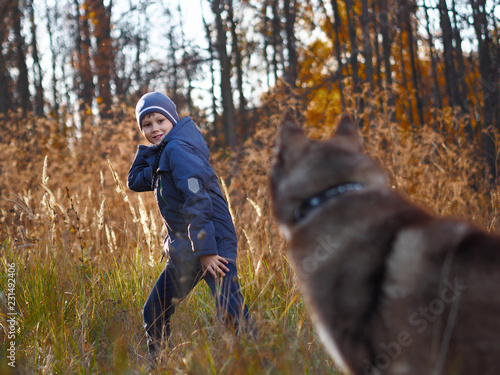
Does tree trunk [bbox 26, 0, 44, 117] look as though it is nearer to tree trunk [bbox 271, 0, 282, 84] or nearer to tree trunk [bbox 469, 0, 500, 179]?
tree trunk [bbox 271, 0, 282, 84]

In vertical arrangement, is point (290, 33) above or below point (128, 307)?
above

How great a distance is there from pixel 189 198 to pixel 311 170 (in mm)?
1245

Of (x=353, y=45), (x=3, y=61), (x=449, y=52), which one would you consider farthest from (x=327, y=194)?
(x=3, y=61)

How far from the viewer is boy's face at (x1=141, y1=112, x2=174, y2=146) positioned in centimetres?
307

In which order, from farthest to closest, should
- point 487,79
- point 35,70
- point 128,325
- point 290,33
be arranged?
point 35,70 → point 290,33 → point 487,79 → point 128,325

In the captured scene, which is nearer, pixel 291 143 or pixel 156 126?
pixel 291 143

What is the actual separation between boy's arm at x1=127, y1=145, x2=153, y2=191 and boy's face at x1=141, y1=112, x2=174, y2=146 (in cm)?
10

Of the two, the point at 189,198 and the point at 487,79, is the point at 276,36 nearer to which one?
the point at 487,79

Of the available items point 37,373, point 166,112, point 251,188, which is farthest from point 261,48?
point 37,373

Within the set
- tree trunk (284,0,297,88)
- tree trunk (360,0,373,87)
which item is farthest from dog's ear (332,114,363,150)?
tree trunk (284,0,297,88)

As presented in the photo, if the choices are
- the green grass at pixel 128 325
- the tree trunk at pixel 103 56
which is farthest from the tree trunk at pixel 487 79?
the tree trunk at pixel 103 56

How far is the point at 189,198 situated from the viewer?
258 cm

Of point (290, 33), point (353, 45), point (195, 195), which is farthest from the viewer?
point (290, 33)

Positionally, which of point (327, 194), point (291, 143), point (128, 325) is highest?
point (291, 143)
